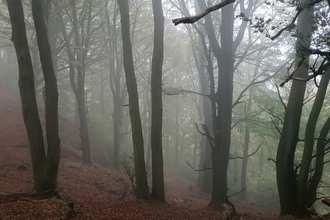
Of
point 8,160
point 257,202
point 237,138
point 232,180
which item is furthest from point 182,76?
point 8,160

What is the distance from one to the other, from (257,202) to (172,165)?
39.2 feet

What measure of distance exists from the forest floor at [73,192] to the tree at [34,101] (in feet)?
2.98

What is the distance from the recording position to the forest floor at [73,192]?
5.70 metres

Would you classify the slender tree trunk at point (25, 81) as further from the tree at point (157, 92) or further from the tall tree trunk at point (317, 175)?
the tall tree trunk at point (317, 175)

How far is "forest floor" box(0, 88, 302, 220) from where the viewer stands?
5.70 meters

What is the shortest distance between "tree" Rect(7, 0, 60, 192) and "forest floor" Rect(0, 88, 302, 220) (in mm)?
909

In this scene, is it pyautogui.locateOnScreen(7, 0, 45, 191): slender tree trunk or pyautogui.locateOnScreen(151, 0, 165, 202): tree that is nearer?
pyautogui.locateOnScreen(7, 0, 45, 191): slender tree trunk

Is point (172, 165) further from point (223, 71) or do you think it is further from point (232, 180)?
point (223, 71)

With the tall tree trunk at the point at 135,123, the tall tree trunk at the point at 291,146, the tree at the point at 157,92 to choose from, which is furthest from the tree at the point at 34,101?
the tall tree trunk at the point at 291,146

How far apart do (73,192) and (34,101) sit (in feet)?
11.5

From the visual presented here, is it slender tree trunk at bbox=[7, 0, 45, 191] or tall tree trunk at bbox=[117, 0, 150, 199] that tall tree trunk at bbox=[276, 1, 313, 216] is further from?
slender tree trunk at bbox=[7, 0, 45, 191]

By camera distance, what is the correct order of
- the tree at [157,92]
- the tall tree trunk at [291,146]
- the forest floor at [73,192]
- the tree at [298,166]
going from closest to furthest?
1. the forest floor at [73,192]
2. the tree at [298,166]
3. the tall tree trunk at [291,146]
4. the tree at [157,92]

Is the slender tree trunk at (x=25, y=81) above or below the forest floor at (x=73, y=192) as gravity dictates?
above

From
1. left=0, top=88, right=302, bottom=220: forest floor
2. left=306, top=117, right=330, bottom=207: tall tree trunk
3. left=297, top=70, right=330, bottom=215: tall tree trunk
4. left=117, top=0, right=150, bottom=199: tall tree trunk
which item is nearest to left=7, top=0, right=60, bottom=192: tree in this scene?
left=0, top=88, right=302, bottom=220: forest floor
